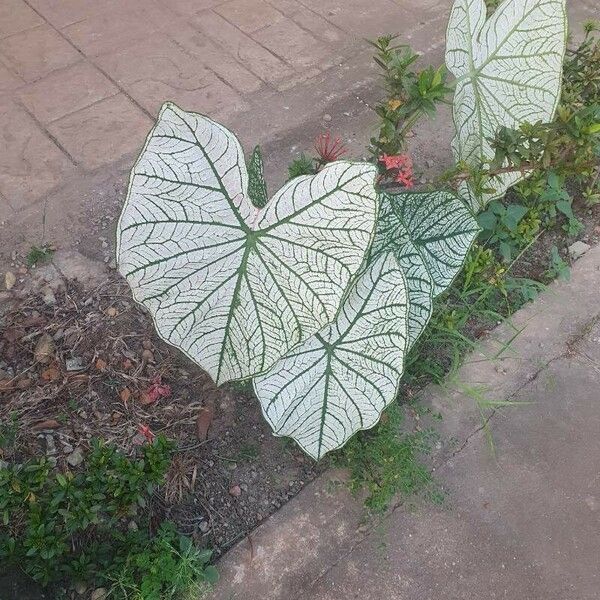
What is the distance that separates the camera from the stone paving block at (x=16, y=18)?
9.59 ft

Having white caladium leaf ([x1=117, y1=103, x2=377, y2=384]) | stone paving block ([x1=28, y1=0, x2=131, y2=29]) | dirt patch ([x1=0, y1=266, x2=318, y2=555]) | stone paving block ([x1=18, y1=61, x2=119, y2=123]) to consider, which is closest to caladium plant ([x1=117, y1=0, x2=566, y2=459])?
white caladium leaf ([x1=117, y1=103, x2=377, y2=384])

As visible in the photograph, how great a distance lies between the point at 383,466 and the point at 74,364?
0.94 m

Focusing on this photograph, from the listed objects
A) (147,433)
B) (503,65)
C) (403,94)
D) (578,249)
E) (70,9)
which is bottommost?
(147,433)

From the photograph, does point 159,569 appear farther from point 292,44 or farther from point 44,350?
point 292,44

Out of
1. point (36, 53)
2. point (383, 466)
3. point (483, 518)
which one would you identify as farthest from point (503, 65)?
point (36, 53)

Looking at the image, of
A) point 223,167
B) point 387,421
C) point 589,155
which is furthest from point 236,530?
point 589,155

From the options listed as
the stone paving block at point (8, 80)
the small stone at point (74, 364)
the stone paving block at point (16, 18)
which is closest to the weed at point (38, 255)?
the small stone at point (74, 364)

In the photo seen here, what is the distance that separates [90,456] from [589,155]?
1.59 metres

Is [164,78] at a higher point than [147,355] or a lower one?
higher

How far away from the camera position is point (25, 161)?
2.47 m

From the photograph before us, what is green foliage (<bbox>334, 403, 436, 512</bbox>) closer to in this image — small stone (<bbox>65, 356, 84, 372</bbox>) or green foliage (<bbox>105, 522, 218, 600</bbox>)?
green foliage (<bbox>105, 522, 218, 600</bbox>)

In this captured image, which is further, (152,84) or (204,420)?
(152,84)

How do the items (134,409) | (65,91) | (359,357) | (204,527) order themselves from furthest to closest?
(65,91) < (134,409) < (204,527) < (359,357)

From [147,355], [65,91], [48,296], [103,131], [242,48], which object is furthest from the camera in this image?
[242,48]
